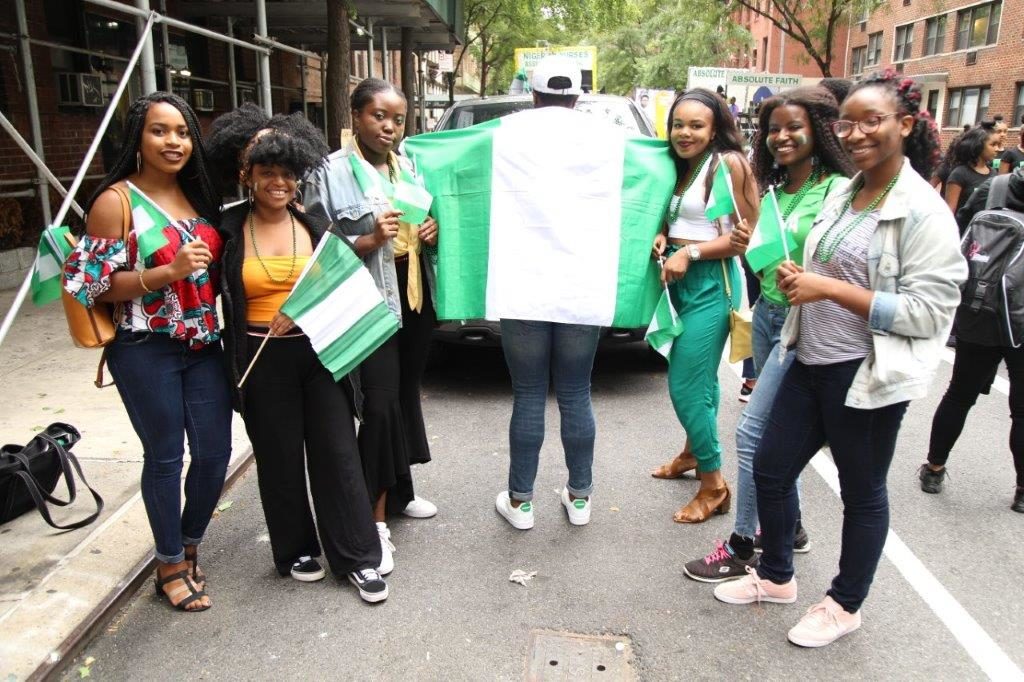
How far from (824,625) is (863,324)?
109 cm

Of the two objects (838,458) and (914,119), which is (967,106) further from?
(838,458)

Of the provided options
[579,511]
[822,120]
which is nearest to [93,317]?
[579,511]

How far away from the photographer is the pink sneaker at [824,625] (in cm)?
278

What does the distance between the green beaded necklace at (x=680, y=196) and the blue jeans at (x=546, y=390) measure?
2.03ft

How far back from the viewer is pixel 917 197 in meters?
2.34

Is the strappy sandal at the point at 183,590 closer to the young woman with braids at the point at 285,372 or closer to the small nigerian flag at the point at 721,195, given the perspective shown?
the young woman with braids at the point at 285,372

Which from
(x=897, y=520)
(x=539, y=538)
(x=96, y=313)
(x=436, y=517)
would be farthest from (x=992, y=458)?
(x=96, y=313)

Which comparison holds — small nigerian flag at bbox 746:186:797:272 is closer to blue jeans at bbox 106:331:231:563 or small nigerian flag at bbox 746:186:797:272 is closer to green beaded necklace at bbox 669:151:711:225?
green beaded necklace at bbox 669:151:711:225

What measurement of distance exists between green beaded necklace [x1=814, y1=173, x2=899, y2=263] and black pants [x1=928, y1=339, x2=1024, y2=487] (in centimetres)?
183

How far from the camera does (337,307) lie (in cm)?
293

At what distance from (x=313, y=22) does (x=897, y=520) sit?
12730mm

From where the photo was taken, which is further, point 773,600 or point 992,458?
point 992,458

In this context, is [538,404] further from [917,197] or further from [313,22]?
[313,22]

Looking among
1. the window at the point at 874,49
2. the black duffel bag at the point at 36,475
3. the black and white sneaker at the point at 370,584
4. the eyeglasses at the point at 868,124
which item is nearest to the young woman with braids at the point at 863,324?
the eyeglasses at the point at 868,124
